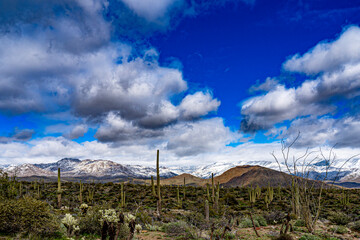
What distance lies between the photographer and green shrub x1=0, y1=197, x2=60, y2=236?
337 inches

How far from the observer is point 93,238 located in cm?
941

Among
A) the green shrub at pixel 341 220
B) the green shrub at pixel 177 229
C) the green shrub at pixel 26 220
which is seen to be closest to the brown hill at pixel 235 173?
the green shrub at pixel 341 220

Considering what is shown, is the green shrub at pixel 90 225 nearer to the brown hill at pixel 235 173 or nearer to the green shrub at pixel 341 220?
the green shrub at pixel 341 220

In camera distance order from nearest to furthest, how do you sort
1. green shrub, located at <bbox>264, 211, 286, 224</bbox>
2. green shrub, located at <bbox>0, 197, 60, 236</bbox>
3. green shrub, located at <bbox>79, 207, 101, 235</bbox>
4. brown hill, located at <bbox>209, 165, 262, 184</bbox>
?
1. green shrub, located at <bbox>0, 197, 60, 236</bbox>
2. green shrub, located at <bbox>79, 207, 101, 235</bbox>
3. green shrub, located at <bbox>264, 211, 286, 224</bbox>
4. brown hill, located at <bbox>209, 165, 262, 184</bbox>

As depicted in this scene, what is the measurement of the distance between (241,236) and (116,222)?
691cm

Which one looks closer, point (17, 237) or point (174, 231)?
point (17, 237)

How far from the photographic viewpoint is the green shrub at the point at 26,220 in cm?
857

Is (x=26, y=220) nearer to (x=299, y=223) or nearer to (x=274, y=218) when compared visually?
(x=299, y=223)

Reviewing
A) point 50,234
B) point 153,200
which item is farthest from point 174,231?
point 153,200

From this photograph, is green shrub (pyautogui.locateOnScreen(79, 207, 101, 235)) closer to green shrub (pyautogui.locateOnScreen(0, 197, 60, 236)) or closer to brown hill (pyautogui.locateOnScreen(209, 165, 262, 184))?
green shrub (pyautogui.locateOnScreen(0, 197, 60, 236))

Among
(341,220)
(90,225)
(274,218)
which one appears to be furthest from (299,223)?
(90,225)

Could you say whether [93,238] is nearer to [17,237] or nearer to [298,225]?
[17,237]

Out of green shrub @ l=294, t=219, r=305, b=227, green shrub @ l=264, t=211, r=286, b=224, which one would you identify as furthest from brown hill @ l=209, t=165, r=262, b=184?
green shrub @ l=294, t=219, r=305, b=227

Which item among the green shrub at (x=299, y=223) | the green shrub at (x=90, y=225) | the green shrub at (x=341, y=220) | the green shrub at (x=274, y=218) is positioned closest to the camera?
the green shrub at (x=90, y=225)
